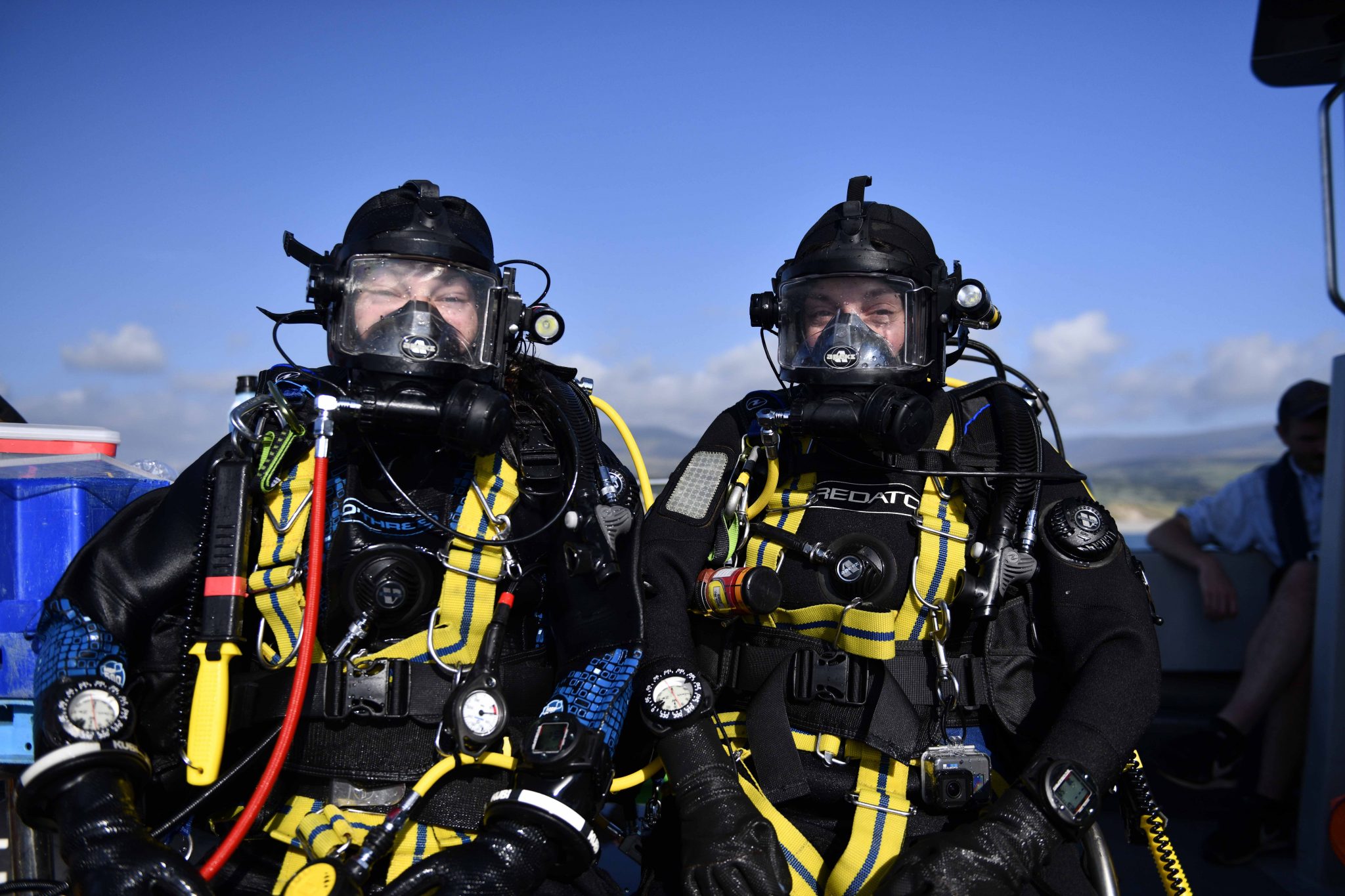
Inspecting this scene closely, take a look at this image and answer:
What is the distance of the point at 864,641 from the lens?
95.5 inches

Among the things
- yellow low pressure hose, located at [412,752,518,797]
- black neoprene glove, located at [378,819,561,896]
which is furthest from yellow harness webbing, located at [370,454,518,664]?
black neoprene glove, located at [378,819,561,896]

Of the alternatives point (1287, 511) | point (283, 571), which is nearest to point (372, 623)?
point (283, 571)

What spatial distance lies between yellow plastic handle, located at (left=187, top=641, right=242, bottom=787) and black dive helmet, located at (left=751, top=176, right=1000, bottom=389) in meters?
1.62

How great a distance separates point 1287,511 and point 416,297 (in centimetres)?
382

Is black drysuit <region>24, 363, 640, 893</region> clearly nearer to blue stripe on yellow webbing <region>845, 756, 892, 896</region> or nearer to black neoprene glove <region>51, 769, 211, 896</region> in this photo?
black neoprene glove <region>51, 769, 211, 896</region>

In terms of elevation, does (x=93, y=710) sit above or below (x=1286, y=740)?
above

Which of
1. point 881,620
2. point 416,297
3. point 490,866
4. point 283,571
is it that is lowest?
point 490,866

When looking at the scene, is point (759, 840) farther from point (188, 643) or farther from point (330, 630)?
point (188, 643)

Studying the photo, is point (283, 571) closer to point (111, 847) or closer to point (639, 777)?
point (111, 847)

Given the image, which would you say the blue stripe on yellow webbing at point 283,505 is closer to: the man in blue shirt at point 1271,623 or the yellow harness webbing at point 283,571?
the yellow harness webbing at point 283,571

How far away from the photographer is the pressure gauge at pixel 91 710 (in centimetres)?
222

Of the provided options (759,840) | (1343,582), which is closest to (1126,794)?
(759,840)

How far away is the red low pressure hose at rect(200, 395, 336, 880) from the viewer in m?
2.16

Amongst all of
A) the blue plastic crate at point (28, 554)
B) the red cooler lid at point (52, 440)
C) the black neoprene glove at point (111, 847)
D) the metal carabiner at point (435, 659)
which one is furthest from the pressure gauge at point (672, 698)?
the red cooler lid at point (52, 440)
